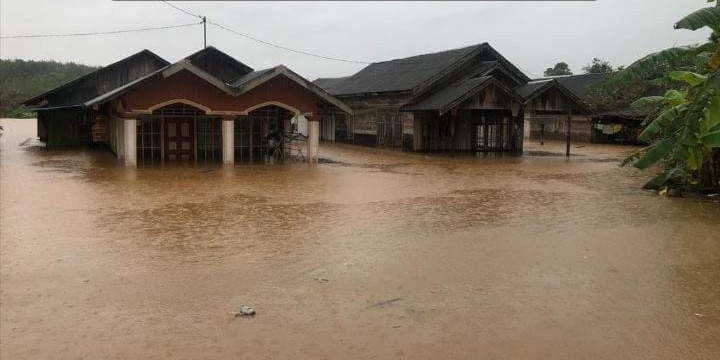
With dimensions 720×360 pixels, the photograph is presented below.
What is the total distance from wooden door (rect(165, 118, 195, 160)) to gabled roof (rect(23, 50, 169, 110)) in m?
6.82

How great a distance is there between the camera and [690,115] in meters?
10.8

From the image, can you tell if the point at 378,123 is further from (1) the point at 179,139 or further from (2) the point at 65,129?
(2) the point at 65,129

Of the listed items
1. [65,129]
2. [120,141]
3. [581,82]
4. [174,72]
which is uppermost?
[581,82]

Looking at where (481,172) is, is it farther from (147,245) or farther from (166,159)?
(147,245)

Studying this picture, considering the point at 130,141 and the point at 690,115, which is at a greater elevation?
the point at 690,115

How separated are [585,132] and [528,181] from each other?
2324 centimetres

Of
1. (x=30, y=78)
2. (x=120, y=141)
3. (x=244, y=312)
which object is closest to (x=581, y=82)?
(x=120, y=141)

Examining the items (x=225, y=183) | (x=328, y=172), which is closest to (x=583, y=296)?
(x=225, y=183)

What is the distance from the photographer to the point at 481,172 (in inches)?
747

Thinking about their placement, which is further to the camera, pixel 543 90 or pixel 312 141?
pixel 543 90

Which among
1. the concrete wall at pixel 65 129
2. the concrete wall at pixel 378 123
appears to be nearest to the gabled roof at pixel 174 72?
the concrete wall at pixel 378 123

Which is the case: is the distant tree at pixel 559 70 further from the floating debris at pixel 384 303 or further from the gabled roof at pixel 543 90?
the floating debris at pixel 384 303

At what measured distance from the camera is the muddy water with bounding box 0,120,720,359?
5.23 m

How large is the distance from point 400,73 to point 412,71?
1.24 meters
